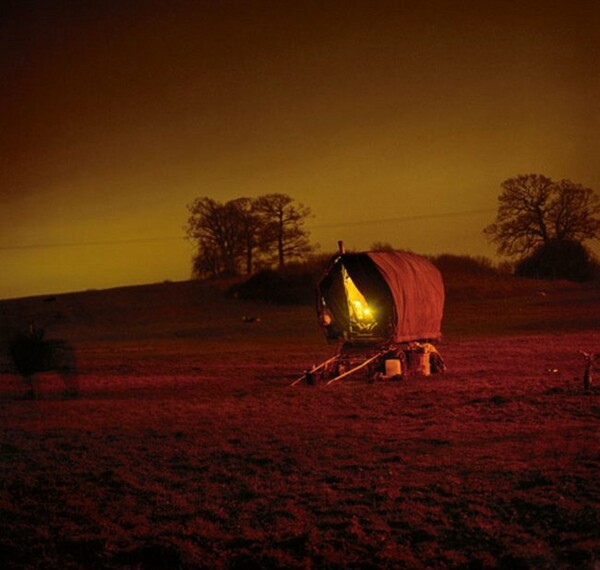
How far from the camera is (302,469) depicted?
10180 millimetres

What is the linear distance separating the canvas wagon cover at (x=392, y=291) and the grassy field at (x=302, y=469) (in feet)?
5.03

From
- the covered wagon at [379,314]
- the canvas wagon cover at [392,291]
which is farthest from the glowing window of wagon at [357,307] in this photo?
the canvas wagon cover at [392,291]

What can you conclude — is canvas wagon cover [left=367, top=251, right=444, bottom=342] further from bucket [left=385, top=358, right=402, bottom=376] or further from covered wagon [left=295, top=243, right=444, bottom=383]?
bucket [left=385, top=358, right=402, bottom=376]

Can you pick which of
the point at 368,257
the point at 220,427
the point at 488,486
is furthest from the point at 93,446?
the point at 368,257

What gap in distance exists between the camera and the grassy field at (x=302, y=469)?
718cm

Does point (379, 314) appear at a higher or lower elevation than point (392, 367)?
higher

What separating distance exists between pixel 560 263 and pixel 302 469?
2182 inches

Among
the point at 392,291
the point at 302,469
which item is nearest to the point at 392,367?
the point at 392,291

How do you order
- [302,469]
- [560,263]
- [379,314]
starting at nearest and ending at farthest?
[302,469] → [379,314] → [560,263]

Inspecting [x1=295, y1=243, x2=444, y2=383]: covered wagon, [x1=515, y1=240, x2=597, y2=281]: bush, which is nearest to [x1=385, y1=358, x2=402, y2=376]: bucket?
[x1=295, y1=243, x2=444, y2=383]: covered wagon

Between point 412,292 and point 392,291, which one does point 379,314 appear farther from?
point 392,291

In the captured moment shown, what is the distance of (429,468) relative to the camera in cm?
988

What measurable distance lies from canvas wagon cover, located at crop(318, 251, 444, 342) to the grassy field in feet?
5.03

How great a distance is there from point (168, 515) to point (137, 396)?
32.7ft
